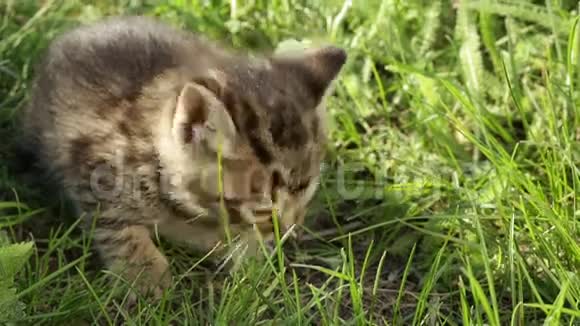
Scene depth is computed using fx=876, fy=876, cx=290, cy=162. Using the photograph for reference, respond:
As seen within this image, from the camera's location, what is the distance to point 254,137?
7.77ft

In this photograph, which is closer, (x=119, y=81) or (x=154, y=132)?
(x=154, y=132)

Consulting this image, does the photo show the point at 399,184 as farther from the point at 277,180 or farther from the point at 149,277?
the point at 149,277

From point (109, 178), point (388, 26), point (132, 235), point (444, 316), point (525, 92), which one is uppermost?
point (388, 26)

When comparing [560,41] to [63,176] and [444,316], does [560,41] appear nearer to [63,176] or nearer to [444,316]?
[444,316]

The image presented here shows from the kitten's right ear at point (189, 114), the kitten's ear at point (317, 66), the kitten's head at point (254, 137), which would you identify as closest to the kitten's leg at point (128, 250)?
the kitten's head at point (254, 137)

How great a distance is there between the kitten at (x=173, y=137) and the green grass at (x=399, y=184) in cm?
14

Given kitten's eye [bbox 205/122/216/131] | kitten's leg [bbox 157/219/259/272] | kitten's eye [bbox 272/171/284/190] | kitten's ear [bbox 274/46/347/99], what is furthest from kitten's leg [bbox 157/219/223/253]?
kitten's ear [bbox 274/46/347/99]

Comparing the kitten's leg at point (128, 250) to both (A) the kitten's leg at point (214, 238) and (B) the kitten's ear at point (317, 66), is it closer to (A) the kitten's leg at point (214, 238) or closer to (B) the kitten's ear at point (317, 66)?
(A) the kitten's leg at point (214, 238)

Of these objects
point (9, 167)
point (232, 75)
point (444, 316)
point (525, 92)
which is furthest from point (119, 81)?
point (525, 92)

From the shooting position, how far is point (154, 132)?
8.38 feet

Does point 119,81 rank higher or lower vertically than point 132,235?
higher

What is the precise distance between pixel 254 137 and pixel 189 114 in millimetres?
186

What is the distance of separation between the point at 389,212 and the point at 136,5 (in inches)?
61.3

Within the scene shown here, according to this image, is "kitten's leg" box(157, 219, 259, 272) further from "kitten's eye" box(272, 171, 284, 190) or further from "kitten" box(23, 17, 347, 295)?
"kitten's eye" box(272, 171, 284, 190)
